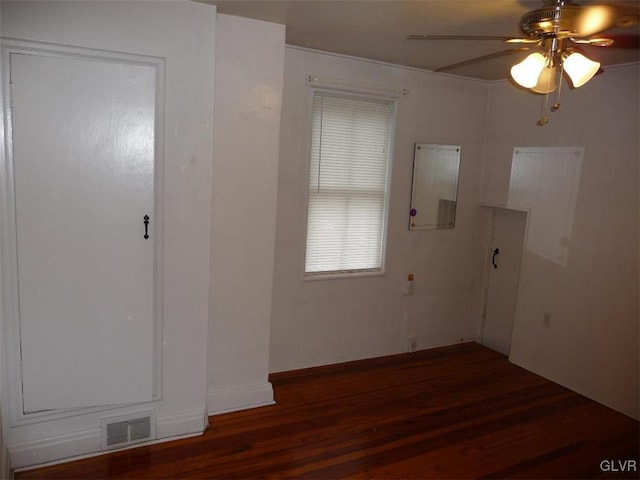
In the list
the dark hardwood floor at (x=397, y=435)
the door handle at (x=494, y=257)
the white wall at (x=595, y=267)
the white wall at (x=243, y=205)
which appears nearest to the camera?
the dark hardwood floor at (x=397, y=435)

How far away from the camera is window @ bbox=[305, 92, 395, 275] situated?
12.9 ft

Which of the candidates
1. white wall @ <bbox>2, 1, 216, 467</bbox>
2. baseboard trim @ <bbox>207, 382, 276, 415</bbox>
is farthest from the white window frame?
white wall @ <bbox>2, 1, 216, 467</bbox>

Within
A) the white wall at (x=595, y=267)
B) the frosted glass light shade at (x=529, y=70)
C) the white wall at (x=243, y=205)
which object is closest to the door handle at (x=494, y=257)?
the white wall at (x=595, y=267)

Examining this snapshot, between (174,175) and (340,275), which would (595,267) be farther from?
(174,175)

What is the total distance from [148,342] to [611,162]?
3433mm

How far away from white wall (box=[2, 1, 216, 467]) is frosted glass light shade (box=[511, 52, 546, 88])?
1647mm

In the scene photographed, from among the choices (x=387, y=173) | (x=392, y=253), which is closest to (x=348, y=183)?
(x=387, y=173)

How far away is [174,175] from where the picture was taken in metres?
2.81

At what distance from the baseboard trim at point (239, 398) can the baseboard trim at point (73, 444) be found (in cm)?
25

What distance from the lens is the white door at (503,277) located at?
4586 millimetres

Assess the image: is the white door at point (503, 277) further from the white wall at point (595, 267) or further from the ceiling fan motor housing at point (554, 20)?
the ceiling fan motor housing at point (554, 20)

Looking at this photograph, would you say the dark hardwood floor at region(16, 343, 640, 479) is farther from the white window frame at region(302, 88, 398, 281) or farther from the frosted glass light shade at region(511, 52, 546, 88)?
the frosted glass light shade at region(511, 52, 546, 88)

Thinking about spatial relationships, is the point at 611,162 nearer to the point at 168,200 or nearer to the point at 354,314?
the point at 354,314

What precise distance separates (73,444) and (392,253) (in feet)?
9.08
